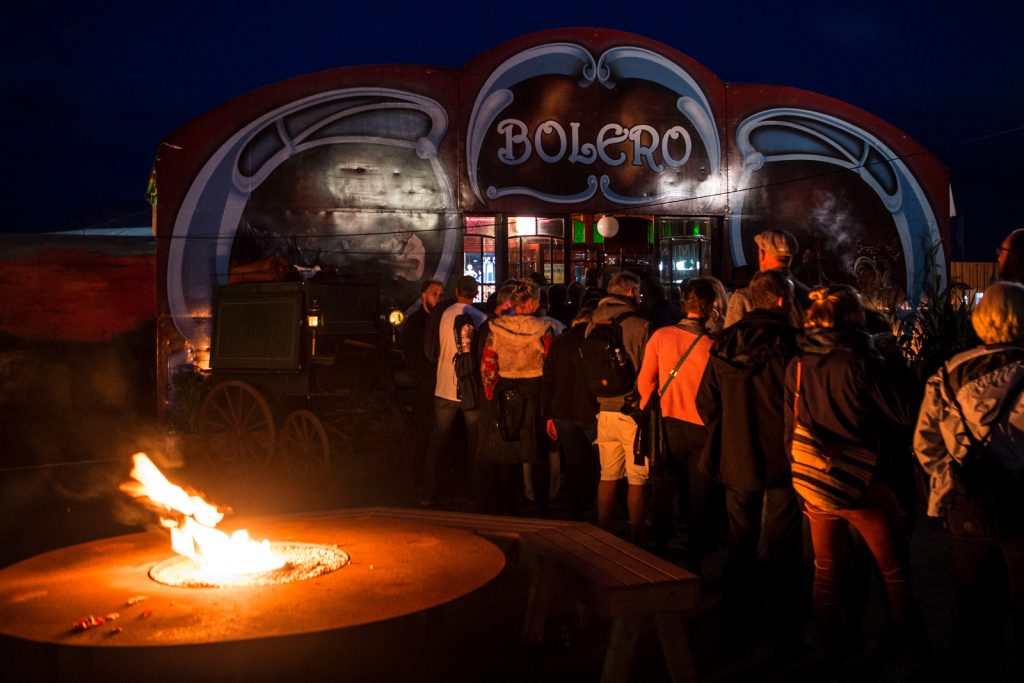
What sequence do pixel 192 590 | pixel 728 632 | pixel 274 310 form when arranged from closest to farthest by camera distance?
pixel 192 590, pixel 728 632, pixel 274 310

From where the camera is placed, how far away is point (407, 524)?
589 cm

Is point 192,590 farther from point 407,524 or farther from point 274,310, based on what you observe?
point 274,310

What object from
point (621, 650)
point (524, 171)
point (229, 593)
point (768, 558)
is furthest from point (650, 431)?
point (524, 171)

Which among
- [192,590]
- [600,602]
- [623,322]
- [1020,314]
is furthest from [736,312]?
[192,590]

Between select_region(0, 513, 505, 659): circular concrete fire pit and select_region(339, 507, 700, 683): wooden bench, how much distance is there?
0.26 m

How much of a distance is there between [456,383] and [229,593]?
15.0 ft

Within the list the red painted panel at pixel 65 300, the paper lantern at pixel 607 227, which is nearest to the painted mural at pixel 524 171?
the paper lantern at pixel 607 227

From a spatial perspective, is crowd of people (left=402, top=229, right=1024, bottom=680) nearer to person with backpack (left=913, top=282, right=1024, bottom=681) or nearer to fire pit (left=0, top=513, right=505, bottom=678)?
person with backpack (left=913, top=282, right=1024, bottom=681)

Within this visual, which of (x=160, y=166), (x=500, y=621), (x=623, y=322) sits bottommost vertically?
(x=500, y=621)

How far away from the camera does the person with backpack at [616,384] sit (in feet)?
22.7

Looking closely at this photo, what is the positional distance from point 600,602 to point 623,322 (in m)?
3.34

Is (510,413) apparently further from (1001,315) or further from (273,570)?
(1001,315)

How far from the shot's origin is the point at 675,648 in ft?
14.1

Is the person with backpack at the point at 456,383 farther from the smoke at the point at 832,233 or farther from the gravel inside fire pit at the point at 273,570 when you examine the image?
the smoke at the point at 832,233
